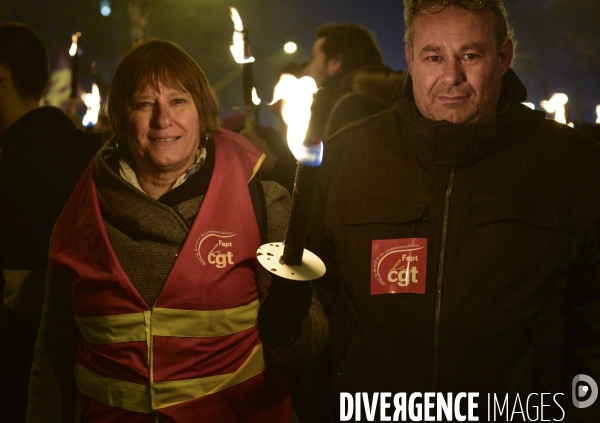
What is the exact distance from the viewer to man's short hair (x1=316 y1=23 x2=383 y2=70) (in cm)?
498

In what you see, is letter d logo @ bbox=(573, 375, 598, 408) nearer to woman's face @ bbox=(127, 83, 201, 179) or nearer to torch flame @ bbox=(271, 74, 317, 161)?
torch flame @ bbox=(271, 74, 317, 161)

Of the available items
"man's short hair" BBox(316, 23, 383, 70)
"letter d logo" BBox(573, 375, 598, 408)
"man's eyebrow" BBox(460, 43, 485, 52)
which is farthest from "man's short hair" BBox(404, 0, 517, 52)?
"man's short hair" BBox(316, 23, 383, 70)

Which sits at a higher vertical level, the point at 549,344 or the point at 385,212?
the point at 385,212

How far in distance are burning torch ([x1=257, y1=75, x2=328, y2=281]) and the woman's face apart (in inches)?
40.7

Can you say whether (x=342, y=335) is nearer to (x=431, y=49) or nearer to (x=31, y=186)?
(x=431, y=49)

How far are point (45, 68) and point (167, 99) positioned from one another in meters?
2.26

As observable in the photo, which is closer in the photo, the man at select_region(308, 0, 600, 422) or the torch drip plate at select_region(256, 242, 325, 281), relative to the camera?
the torch drip plate at select_region(256, 242, 325, 281)

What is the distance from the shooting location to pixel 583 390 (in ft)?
8.62

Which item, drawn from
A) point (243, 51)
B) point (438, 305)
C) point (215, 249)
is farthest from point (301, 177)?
point (243, 51)

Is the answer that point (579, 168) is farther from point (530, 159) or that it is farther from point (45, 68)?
point (45, 68)

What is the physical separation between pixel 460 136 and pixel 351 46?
2.51m

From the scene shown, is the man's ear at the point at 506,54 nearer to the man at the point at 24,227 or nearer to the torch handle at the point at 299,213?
the torch handle at the point at 299,213

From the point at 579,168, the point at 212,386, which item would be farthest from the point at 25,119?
the point at 579,168

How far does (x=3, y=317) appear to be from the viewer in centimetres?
366
